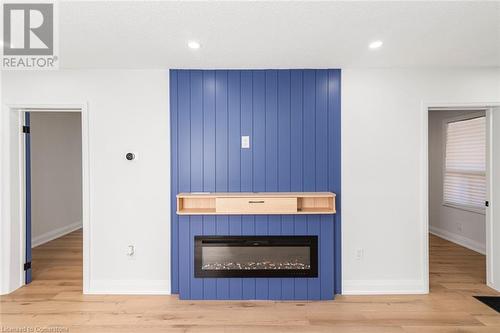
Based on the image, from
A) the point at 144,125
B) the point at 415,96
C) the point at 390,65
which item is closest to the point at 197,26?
the point at 144,125

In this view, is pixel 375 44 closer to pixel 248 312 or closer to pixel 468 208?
pixel 248 312

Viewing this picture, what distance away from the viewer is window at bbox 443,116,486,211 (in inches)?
175

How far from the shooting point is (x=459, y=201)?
16.0 ft

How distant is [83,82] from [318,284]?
10.9 feet

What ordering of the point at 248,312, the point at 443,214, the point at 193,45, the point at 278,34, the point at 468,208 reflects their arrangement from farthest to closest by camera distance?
the point at 443,214 < the point at 468,208 < the point at 248,312 < the point at 193,45 < the point at 278,34

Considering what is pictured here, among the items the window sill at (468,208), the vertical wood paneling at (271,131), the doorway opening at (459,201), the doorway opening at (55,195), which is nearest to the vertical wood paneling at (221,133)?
the vertical wood paneling at (271,131)

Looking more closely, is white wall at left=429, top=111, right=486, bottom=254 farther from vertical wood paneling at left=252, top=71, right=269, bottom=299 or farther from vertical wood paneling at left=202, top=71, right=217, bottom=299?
vertical wood paneling at left=202, top=71, right=217, bottom=299

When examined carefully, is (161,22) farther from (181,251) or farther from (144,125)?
(181,251)

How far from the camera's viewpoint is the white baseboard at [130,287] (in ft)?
10.4

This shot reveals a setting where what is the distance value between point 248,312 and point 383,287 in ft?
4.96

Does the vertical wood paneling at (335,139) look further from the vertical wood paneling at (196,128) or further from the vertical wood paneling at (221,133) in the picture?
the vertical wood paneling at (196,128)

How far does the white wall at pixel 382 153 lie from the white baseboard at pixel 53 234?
493 cm

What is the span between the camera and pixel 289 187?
316 centimetres

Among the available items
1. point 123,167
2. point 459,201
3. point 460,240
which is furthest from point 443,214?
point 123,167
